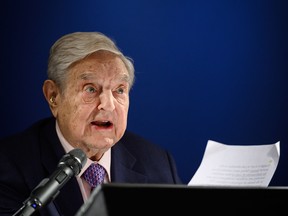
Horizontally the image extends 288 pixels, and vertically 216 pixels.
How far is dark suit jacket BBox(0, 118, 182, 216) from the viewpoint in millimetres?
1956

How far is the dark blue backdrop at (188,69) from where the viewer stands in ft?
8.14

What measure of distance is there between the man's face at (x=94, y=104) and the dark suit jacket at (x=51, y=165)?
0.10 meters

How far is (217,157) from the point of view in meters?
1.88

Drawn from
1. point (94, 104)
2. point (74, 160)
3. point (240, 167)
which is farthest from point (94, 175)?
point (74, 160)

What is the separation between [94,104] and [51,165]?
278 millimetres

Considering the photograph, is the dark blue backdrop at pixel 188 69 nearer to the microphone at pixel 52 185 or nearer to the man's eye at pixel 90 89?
the man's eye at pixel 90 89

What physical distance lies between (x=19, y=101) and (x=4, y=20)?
37 cm

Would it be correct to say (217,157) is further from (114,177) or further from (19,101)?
(19,101)

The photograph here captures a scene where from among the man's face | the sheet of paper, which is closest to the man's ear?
the man's face

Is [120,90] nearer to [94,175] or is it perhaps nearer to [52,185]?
[94,175]

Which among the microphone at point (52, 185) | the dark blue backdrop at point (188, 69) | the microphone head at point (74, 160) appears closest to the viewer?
the microphone at point (52, 185)

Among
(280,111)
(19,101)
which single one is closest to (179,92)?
(280,111)

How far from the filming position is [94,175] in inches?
82.6

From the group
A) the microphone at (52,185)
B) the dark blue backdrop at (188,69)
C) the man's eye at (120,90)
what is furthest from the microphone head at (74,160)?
the dark blue backdrop at (188,69)
